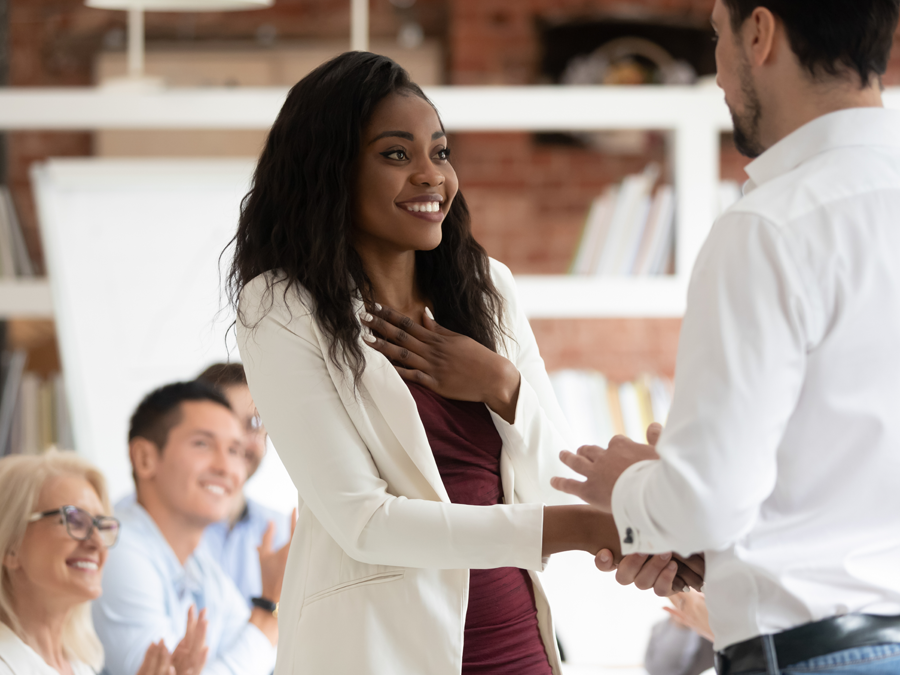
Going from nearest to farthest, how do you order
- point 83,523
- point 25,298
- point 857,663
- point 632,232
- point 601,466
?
point 857,663
point 601,466
point 83,523
point 25,298
point 632,232

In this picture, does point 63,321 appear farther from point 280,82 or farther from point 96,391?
point 280,82

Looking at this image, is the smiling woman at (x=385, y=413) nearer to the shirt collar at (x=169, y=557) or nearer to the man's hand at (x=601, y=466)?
the man's hand at (x=601, y=466)

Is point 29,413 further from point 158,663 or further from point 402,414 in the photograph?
point 402,414

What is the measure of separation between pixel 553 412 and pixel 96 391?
186 cm

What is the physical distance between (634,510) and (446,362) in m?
0.44

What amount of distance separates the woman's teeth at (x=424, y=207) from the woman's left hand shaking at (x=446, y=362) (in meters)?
0.15

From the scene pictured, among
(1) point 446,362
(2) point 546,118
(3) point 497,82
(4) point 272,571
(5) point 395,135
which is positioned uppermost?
(3) point 497,82

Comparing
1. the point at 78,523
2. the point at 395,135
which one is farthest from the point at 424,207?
the point at 78,523

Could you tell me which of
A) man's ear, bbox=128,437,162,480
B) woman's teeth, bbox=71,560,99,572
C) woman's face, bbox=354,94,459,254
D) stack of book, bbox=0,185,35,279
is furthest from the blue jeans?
stack of book, bbox=0,185,35,279

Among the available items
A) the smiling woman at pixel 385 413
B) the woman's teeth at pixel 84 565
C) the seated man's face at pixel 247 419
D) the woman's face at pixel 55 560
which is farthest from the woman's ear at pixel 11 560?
the smiling woman at pixel 385 413

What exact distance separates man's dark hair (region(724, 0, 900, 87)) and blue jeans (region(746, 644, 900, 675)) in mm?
613

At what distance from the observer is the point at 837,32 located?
105 centimetres

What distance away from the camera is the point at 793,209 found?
1.00 m

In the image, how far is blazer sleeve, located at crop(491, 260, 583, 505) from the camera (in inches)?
56.4
